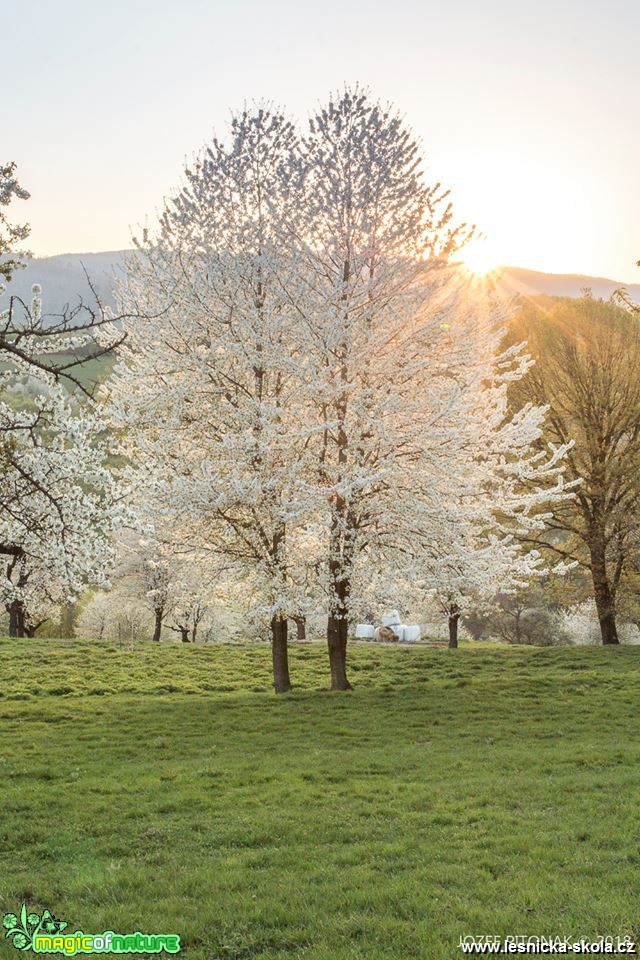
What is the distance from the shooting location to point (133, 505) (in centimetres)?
2055

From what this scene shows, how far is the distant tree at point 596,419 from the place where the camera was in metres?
31.6

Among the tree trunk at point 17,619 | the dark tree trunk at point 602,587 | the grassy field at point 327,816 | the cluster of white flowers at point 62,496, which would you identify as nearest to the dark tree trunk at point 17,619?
the tree trunk at point 17,619

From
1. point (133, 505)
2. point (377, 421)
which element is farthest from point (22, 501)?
point (377, 421)

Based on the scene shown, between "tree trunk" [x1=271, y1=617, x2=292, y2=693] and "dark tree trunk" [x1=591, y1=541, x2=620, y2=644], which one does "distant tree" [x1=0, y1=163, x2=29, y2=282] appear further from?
"dark tree trunk" [x1=591, y1=541, x2=620, y2=644]

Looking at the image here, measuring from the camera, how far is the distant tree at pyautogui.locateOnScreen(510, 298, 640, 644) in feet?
104

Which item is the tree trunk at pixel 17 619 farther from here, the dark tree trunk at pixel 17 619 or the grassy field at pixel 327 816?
the grassy field at pixel 327 816

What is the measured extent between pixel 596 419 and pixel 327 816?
86.5ft

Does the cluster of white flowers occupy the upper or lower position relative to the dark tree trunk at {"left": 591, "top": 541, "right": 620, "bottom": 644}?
upper

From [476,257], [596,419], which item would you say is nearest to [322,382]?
[476,257]

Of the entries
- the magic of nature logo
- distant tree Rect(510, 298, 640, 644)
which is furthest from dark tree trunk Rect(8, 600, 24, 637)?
the magic of nature logo

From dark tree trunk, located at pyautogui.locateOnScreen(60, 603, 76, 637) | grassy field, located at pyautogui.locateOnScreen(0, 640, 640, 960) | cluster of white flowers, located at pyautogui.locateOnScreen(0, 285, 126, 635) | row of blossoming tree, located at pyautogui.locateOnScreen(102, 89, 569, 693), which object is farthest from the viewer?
dark tree trunk, located at pyautogui.locateOnScreen(60, 603, 76, 637)

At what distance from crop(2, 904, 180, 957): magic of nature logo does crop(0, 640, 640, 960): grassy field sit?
13 centimetres

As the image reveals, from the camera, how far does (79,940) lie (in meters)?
6.83

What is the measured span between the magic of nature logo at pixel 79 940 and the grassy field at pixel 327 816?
13 centimetres
